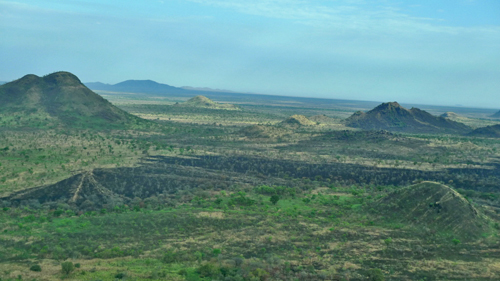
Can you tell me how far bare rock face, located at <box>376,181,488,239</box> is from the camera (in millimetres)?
28875

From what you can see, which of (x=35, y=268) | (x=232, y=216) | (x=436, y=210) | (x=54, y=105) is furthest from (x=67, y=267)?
(x=54, y=105)

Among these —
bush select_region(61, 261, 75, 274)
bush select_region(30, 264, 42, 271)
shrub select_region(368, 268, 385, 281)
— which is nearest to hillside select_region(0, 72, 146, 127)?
bush select_region(30, 264, 42, 271)

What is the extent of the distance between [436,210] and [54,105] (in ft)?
269

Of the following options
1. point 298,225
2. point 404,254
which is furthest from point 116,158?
point 404,254

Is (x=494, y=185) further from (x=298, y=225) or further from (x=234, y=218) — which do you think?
(x=234, y=218)

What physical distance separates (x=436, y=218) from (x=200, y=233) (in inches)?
742

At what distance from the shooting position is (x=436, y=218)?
30.2m

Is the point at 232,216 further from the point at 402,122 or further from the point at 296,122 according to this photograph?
the point at 402,122

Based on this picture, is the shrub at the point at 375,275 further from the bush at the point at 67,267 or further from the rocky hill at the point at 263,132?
the rocky hill at the point at 263,132

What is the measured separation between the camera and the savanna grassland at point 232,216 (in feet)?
73.3

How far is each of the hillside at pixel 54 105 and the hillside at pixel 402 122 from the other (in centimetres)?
7012

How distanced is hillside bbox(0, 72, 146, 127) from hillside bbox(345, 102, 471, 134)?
230 ft

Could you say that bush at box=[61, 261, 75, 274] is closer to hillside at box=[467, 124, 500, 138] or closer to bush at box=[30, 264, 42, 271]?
bush at box=[30, 264, 42, 271]

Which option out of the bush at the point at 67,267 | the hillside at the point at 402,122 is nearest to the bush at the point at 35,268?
the bush at the point at 67,267
